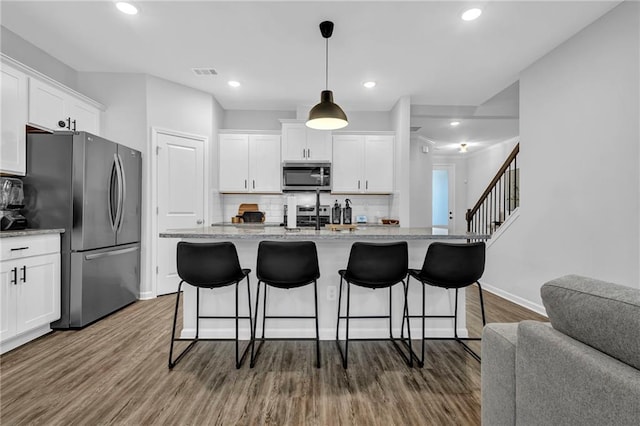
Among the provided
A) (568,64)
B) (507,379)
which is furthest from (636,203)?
(507,379)

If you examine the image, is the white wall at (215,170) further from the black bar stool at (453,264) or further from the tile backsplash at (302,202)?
the black bar stool at (453,264)

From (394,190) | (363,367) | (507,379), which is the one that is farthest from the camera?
(394,190)

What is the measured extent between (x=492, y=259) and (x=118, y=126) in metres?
5.34

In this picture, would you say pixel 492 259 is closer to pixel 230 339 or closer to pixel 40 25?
pixel 230 339

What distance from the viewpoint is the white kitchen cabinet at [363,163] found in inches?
192

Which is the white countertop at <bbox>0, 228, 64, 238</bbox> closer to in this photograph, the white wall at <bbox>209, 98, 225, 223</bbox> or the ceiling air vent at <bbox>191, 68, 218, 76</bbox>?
the white wall at <bbox>209, 98, 225, 223</bbox>

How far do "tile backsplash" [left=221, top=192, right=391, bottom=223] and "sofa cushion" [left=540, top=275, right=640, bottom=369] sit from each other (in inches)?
167

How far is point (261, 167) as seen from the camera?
4898mm

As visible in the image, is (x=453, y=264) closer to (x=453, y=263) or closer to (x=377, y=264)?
(x=453, y=263)

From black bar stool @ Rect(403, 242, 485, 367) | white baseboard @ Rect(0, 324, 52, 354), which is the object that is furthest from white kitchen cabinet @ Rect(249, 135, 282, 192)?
black bar stool @ Rect(403, 242, 485, 367)

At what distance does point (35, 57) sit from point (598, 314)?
4951 mm

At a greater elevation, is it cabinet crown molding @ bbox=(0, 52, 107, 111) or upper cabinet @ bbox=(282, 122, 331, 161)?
cabinet crown molding @ bbox=(0, 52, 107, 111)

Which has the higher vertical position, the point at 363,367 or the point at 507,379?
the point at 507,379

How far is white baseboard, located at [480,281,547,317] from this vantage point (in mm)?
3311
